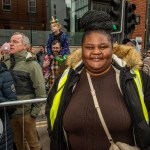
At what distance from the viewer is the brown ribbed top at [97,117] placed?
1.96 meters

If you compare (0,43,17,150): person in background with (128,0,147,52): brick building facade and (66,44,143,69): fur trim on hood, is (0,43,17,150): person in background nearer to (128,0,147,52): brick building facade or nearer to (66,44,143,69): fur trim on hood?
(66,44,143,69): fur trim on hood

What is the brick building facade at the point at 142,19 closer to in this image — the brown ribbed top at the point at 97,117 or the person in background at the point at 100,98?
the person in background at the point at 100,98

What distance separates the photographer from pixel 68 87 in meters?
2.09

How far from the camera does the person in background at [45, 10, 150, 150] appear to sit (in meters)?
1.95

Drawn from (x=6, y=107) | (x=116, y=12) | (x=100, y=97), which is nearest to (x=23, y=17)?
(x=116, y=12)

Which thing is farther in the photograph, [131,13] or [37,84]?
[131,13]

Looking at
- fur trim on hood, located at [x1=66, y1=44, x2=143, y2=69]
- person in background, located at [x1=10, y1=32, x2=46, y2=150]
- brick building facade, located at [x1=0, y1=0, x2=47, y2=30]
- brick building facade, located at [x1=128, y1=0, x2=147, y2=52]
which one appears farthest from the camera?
brick building facade, located at [x1=128, y1=0, x2=147, y2=52]

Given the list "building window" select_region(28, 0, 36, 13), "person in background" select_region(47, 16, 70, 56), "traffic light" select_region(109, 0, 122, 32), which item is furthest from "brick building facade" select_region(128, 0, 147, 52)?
"person in background" select_region(47, 16, 70, 56)

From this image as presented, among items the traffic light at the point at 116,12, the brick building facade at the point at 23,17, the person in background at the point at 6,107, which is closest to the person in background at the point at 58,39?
the traffic light at the point at 116,12

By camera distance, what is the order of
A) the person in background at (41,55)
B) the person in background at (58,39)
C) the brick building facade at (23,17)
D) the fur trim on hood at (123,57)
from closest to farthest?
the fur trim on hood at (123,57) → the person in background at (58,39) → the person in background at (41,55) → the brick building facade at (23,17)

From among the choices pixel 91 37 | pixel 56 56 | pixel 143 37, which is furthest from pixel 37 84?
pixel 143 37

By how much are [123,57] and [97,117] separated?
55cm

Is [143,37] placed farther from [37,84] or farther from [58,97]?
[58,97]

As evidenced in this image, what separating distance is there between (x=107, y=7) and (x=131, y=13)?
4.84 m
